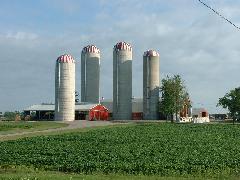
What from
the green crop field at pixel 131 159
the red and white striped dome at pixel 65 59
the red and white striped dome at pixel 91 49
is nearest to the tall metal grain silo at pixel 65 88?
the red and white striped dome at pixel 65 59

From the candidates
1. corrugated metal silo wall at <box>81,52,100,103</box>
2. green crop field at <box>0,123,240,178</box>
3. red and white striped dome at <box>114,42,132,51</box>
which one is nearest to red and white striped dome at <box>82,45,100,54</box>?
corrugated metal silo wall at <box>81,52,100,103</box>

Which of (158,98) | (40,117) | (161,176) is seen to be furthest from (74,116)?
(161,176)

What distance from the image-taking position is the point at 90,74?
132 metres

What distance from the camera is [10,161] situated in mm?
31359

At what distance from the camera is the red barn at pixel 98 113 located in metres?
118

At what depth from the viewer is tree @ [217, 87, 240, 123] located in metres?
115

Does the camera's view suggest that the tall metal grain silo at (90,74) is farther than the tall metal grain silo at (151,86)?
Yes

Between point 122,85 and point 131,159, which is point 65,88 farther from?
point 131,159

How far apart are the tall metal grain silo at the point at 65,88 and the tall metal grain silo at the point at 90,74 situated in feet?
63.9

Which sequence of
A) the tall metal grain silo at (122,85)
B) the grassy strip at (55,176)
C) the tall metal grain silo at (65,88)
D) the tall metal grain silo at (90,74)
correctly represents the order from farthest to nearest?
the tall metal grain silo at (90,74) → the tall metal grain silo at (122,85) → the tall metal grain silo at (65,88) → the grassy strip at (55,176)

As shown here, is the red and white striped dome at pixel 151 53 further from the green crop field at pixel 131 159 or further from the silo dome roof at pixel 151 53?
the green crop field at pixel 131 159

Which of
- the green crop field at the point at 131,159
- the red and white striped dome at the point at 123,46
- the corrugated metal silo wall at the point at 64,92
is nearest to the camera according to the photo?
the green crop field at the point at 131,159

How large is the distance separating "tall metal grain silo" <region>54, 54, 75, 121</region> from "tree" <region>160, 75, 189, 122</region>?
20.9 metres

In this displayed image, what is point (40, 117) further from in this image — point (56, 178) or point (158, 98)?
point (56, 178)
